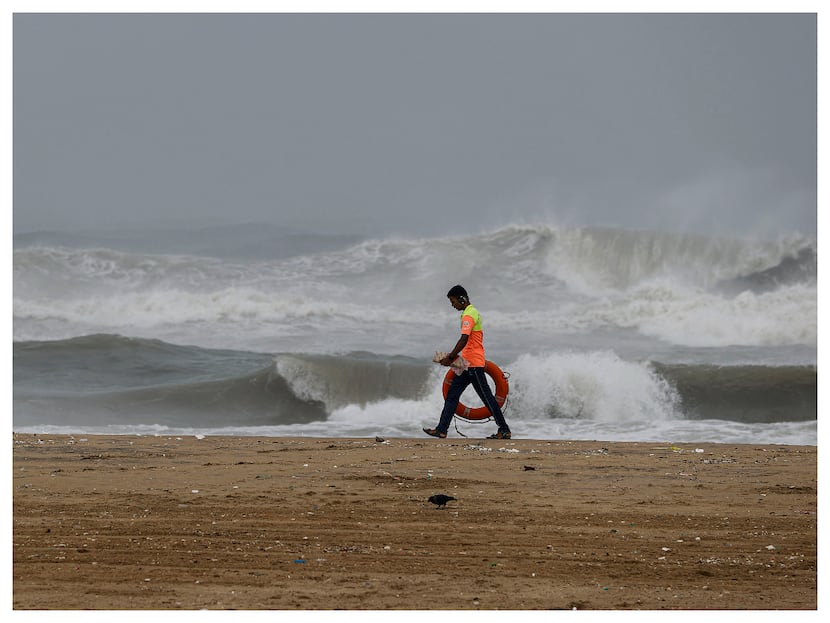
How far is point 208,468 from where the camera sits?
8.87 meters

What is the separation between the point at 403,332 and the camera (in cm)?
2986

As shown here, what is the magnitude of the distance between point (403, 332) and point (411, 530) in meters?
23.5

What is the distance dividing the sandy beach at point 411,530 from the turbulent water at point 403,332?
3701 mm

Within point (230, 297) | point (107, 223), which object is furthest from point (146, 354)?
point (107, 223)

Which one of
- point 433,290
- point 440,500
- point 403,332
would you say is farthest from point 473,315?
point 433,290

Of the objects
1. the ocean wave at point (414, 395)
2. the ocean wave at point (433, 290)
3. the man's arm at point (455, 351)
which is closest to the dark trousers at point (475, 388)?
the man's arm at point (455, 351)

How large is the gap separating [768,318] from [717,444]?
18.6 meters

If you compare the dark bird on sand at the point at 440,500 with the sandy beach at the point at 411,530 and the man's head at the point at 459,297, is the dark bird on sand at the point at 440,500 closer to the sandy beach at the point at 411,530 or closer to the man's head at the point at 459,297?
the sandy beach at the point at 411,530

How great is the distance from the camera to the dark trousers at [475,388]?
36.0ft

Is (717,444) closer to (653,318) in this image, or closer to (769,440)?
(769,440)

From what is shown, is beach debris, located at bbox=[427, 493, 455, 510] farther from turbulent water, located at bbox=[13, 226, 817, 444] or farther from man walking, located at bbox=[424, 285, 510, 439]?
turbulent water, located at bbox=[13, 226, 817, 444]

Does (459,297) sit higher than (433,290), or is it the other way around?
(433,290)

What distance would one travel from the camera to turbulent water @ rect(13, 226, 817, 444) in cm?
1543

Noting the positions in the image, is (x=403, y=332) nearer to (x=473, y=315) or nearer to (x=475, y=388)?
(x=475, y=388)
